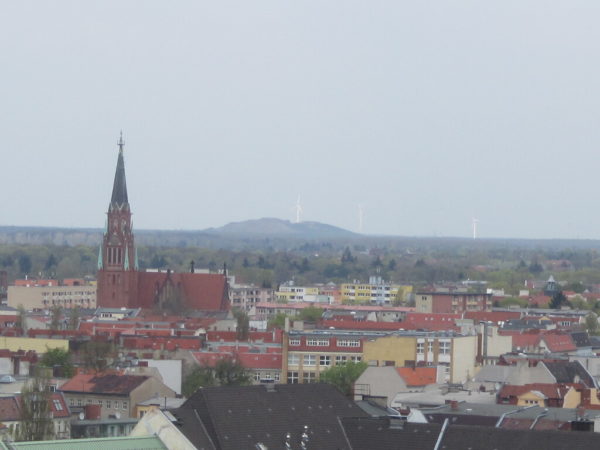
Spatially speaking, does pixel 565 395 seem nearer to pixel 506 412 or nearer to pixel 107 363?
pixel 506 412

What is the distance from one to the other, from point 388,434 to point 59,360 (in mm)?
53703

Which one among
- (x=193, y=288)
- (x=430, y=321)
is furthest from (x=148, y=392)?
→ (x=193, y=288)

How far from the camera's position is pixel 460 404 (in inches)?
3012

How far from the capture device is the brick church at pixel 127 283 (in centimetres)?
18100

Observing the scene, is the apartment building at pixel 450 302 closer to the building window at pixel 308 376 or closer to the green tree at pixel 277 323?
the green tree at pixel 277 323

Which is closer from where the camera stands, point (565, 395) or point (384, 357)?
point (565, 395)

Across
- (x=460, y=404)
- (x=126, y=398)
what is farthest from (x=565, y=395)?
(x=126, y=398)

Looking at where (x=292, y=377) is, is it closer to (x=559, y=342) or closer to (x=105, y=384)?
(x=105, y=384)

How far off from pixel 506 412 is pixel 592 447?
19426mm

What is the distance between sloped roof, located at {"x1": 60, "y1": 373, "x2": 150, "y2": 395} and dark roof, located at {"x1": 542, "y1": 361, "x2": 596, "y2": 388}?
64.1 feet

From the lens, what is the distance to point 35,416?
70.8 metres

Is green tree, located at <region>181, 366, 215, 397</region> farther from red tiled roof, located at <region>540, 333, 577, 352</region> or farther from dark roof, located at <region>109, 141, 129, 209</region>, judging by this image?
dark roof, located at <region>109, 141, 129, 209</region>

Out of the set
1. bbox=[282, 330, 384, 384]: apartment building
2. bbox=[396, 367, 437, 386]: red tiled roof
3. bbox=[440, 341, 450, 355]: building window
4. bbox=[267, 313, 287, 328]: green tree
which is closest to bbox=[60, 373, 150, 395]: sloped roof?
bbox=[396, 367, 437, 386]: red tiled roof

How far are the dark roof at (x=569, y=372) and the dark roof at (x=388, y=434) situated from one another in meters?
39.6
